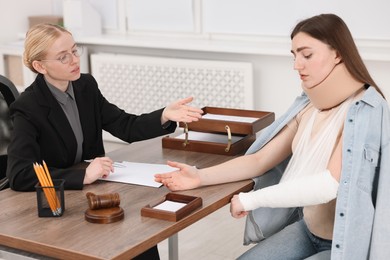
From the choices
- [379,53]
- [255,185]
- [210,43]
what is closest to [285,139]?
[255,185]

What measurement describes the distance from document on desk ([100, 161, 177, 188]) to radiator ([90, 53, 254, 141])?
2.41m

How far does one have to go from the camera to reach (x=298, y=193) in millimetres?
2195

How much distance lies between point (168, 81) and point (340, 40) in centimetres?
316

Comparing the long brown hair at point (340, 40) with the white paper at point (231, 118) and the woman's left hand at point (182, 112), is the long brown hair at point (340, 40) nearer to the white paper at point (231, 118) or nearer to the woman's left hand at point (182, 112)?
the woman's left hand at point (182, 112)

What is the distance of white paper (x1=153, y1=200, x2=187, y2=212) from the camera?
83.7 inches

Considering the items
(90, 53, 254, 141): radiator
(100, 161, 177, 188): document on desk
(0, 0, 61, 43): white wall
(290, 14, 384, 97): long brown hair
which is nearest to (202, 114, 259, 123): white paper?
(100, 161, 177, 188): document on desk

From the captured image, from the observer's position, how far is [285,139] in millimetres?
2492

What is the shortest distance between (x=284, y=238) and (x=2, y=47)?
3829 millimetres

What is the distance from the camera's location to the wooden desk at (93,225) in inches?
74.3

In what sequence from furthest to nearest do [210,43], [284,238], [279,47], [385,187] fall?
1. [210,43]
2. [279,47]
3. [284,238]
4. [385,187]

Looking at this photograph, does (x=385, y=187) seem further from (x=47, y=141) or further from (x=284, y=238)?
(x=47, y=141)

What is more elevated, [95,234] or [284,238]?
[95,234]

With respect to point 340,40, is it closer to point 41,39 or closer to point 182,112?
point 182,112

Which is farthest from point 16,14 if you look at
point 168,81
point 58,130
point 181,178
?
point 181,178
